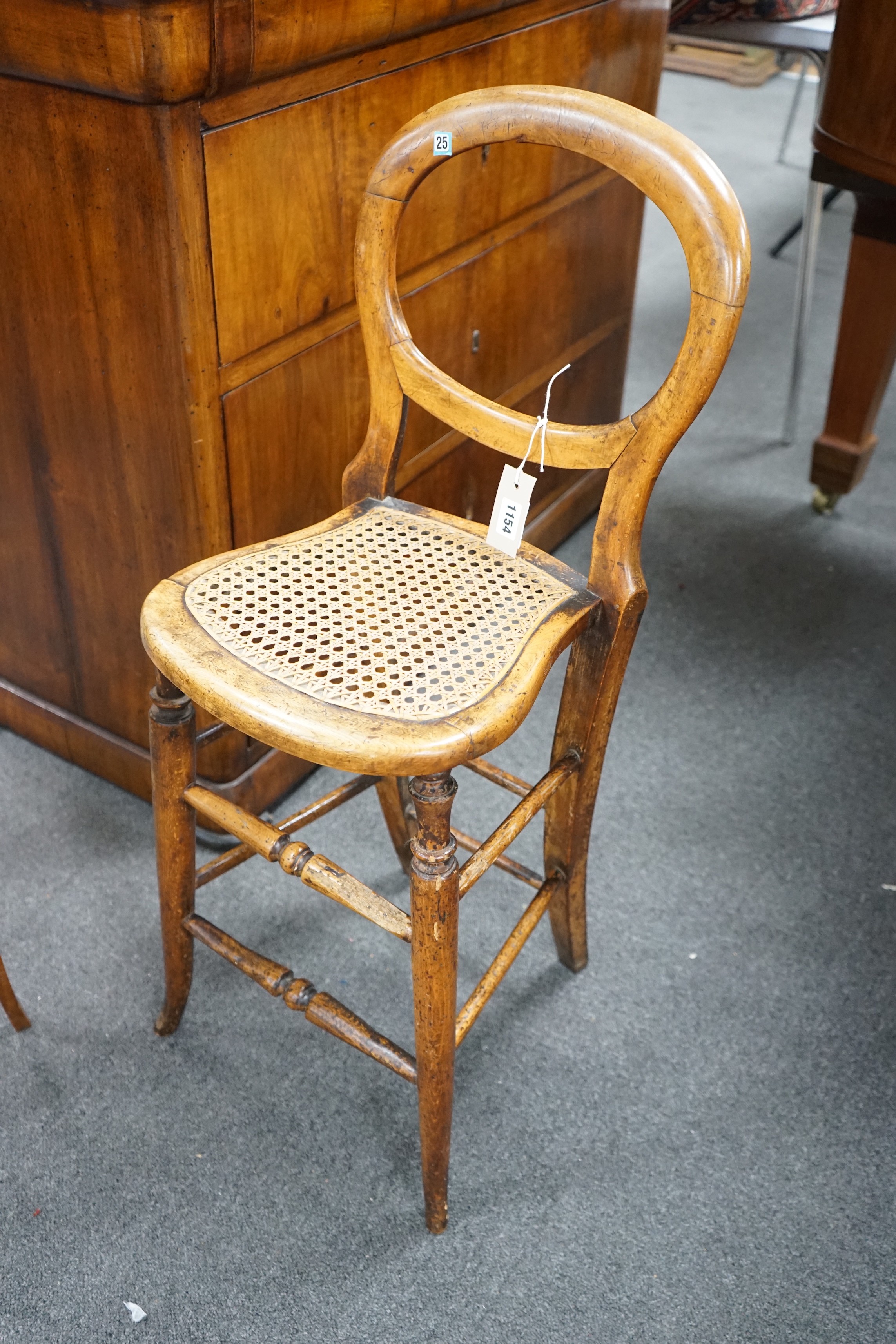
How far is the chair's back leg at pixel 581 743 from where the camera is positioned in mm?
1078

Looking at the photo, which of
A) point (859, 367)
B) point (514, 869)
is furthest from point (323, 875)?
point (859, 367)

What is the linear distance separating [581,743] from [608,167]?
52 centimetres

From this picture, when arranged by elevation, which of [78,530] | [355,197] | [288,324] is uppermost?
[355,197]

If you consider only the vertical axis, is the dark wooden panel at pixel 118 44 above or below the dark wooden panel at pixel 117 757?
above

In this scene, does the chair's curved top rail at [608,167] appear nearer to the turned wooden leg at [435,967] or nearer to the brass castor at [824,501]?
the turned wooden leg at [435,967]

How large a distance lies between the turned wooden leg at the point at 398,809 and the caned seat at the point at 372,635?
35cm

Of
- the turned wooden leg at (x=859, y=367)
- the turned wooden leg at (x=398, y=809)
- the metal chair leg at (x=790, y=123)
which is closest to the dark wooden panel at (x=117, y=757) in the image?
the turned wooden leg at (x=398, y=809)

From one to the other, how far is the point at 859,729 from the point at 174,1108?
3.70ft

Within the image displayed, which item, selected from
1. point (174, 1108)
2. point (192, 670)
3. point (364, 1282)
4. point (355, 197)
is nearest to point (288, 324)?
point (355, 197)

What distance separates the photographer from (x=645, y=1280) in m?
1.11

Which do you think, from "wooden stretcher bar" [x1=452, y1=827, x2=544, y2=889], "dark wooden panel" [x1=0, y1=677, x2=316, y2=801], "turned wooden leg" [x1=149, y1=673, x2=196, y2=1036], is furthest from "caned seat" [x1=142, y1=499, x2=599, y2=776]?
"dark wooden panel" [x1=0, y1=677, x2=316, y2=801]

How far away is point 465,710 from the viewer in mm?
896

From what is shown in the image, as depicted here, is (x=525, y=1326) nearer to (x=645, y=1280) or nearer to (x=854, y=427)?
(x=645, y=1280)

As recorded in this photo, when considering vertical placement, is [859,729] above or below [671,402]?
below
